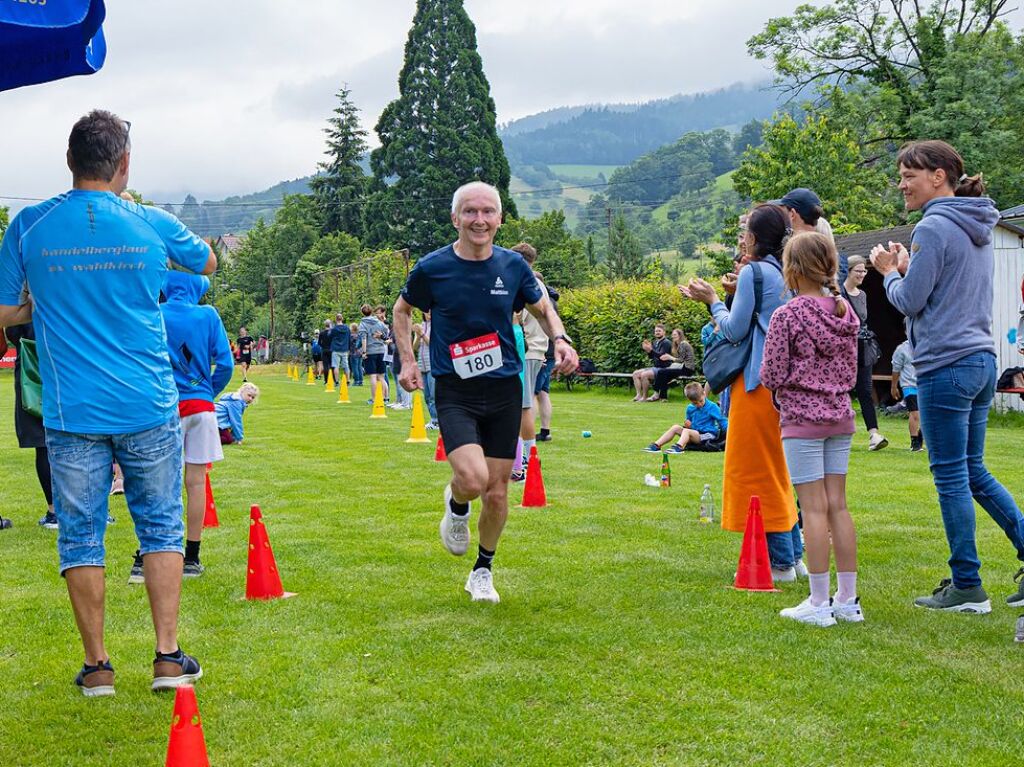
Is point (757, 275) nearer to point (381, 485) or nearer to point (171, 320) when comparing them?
point (171, 320)

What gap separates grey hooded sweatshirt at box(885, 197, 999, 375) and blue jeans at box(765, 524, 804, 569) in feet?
4.58

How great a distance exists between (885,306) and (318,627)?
63.2 feet

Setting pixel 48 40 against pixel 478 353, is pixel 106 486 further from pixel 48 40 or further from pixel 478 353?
pixel 478 353

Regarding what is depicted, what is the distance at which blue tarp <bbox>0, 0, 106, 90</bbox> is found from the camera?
3312 millimetres

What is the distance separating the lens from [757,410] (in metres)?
6.10

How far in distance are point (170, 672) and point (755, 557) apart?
10.5ft

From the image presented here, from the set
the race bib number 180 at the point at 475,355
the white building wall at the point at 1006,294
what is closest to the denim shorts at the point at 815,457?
the race bib number 180 at the point at 475,355

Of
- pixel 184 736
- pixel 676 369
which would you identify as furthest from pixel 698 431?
pixel 676 369

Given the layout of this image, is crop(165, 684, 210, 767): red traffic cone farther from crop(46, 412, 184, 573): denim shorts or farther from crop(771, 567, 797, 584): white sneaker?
crop(771, 567, 797, 584): white sneaker

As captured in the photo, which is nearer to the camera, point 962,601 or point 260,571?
point 962,601

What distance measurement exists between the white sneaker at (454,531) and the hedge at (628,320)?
1962 centimetres

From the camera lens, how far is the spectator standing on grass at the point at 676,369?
23844 mm

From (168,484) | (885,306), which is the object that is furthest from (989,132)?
(168,484)

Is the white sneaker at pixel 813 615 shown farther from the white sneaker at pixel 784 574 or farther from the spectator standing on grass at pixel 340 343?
the spectator standing on grass at pixel 340 343
